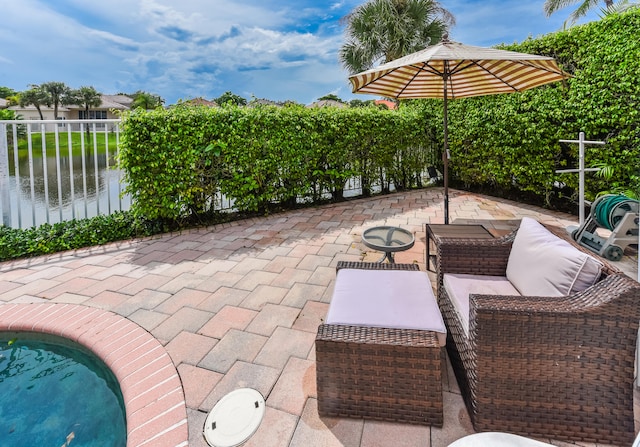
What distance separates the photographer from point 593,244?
3887 millimetres

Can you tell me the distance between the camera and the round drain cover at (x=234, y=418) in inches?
62.7

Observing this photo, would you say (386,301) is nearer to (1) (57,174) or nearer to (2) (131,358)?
(2) (131,358)

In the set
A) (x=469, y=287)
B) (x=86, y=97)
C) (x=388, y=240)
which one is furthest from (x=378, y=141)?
(x=86, y=97)

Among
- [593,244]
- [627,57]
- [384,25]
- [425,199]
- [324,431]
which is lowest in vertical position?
[324,431]

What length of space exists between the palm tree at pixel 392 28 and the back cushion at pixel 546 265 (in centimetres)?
1053

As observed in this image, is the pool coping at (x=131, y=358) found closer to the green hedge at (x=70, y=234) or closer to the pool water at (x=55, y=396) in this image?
the pool water at (x=55, y=396)

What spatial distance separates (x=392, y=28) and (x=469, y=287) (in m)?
11.4

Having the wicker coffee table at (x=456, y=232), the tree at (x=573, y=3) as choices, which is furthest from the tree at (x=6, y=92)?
the wicker coffee table at (x=456, y=232)

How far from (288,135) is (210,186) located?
150cm

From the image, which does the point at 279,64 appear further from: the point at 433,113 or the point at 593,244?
the point at 593,244

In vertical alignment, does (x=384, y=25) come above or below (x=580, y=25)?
above

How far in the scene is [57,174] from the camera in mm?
4480

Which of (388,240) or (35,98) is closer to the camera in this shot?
(388,240)

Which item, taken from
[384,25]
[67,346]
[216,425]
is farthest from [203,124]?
[384,25]
